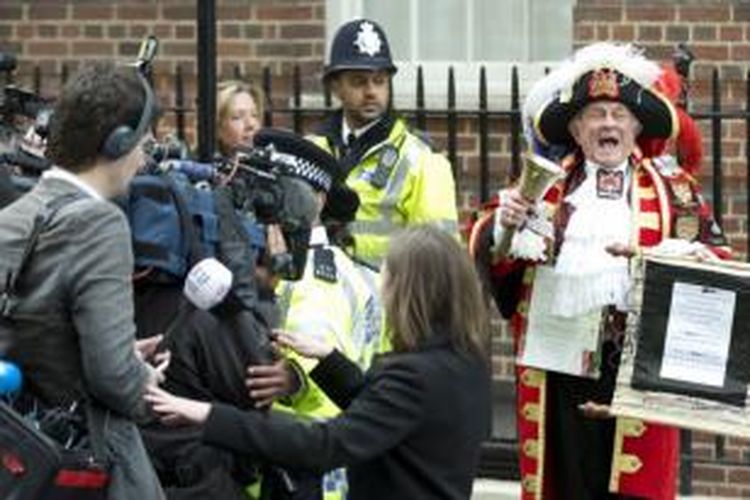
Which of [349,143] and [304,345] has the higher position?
[349,143]

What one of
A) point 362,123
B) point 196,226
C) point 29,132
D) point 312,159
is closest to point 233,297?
point 196,226

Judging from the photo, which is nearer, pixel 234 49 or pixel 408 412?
pixel 408 412

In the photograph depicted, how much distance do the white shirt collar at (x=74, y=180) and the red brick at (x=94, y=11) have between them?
5786mm

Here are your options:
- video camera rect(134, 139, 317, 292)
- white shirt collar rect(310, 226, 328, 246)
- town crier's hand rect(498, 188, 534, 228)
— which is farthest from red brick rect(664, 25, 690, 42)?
video camera rect(134, 139, 317, 292)

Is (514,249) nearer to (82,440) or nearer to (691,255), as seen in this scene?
(691,255)

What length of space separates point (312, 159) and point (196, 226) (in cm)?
97

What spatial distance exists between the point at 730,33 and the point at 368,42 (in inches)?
103

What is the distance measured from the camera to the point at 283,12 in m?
10.6

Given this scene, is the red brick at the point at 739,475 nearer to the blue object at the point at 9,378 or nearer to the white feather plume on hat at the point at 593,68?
the white feather plume on hat at the point at 593,68

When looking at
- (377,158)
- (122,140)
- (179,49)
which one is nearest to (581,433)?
(377,158)

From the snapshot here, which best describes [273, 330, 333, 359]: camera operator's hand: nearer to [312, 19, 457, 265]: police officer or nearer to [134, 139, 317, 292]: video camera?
[134, 139, 317, 292]: video camera

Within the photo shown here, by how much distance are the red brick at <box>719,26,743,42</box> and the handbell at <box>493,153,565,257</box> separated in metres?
3.62


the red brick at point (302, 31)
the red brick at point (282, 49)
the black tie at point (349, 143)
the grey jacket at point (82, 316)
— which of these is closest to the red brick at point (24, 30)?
the red brick at point (282, 49)

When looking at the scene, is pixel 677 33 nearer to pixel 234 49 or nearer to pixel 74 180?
pixel 234 49
